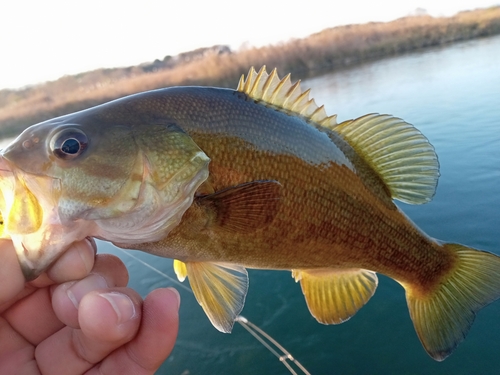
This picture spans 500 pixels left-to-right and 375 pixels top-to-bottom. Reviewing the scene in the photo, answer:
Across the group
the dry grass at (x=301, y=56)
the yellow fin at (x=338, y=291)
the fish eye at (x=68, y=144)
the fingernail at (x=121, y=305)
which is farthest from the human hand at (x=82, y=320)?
the dry grass at (x=301, y=56)

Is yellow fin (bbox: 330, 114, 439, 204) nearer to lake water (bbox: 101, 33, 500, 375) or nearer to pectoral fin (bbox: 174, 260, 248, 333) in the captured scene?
pectoral fin (bbox: 174, 260, 248, 333)

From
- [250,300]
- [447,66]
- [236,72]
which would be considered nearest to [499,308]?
[250,300]

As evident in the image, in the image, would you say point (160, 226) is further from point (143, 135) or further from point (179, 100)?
point (179, 100)

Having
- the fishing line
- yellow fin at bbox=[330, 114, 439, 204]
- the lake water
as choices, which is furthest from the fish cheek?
the lake water

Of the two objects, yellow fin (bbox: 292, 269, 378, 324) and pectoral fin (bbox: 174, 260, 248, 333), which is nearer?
pectoral fin (bbox: 174, 260, 248, 333)

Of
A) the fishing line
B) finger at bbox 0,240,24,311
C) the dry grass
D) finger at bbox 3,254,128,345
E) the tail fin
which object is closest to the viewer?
finger at bbox 0,240,24,311

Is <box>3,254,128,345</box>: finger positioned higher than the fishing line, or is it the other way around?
<box>3,254,128,345</box>: finger

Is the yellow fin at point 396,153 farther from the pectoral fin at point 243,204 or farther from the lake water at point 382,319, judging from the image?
the lake water at point 382,319

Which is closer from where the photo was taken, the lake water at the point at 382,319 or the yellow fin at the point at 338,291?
the yellow fin at the point at 338,291
